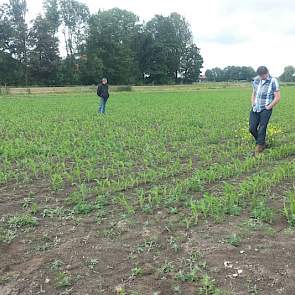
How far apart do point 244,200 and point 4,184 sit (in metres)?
3.83

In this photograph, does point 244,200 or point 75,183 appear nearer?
point 244,200

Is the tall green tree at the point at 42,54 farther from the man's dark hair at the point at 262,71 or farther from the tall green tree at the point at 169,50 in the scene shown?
the man's dark hair at the point at 262,71

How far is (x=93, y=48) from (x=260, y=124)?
2637 inches

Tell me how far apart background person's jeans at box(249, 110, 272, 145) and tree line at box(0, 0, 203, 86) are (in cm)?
5760

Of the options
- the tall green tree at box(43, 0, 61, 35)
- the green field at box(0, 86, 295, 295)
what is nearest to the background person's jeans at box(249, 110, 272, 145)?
the green field at box(0, 86, 295, 295)

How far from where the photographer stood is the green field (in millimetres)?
3666

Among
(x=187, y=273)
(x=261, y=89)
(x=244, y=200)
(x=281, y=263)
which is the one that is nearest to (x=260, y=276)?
(x=281, y=263)

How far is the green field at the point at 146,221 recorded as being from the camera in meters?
3.67

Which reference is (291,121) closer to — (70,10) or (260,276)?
(260,276)

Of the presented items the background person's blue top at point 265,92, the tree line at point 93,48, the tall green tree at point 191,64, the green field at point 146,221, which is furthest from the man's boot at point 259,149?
the tall green tree at point 191,64

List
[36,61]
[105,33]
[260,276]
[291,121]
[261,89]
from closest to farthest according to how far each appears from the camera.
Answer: [260,276] < [261,89] < [291,121] < [36,61] < [105,33]

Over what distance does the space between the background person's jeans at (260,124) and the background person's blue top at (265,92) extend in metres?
0.12

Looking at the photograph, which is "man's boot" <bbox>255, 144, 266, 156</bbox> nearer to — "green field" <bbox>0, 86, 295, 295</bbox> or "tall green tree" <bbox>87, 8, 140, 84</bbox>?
"green field" <bbox>0, 86, 295, 295</bbox>

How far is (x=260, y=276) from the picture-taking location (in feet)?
11.9
